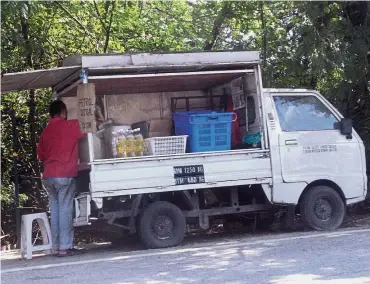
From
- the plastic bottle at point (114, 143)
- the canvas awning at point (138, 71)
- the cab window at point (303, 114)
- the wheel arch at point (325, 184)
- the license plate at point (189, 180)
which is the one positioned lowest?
the wheel arch at point (325, 184)

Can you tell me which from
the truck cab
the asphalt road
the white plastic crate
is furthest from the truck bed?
the asphalt road

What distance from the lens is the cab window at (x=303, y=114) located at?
959 cm

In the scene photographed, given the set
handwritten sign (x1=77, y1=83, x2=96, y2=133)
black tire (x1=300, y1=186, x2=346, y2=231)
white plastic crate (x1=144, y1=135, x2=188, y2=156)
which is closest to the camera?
handwritten sign (x1=77, y1=83, x2=96, y2=133)

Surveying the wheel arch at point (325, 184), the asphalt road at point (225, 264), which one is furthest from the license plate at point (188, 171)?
the wheel arch at point (325, 184)

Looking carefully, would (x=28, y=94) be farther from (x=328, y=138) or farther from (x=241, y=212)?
(x=328, y=138)

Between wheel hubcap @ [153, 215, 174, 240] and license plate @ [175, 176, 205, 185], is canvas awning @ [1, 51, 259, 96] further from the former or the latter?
wheel hubcap @ [153, 215, 174, 240]

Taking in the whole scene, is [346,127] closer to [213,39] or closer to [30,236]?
[213,39]

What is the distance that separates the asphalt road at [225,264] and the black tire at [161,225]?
0.18 meters

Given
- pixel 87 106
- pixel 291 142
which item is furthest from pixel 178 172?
pixel 291 142

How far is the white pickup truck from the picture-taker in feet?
28.4

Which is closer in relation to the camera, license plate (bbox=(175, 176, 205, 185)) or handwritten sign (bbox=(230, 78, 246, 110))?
license plate (bbox=(175, 176, 205, 185))

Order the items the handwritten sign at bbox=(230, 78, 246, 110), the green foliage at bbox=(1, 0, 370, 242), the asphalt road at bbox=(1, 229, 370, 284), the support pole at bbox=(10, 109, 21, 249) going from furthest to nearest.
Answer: the green foliage at bbox=(1, 0, 370, 242) → the support pole at bbox=(10, 109, 21, 249) → the handwritten sign at bbox=(230, 78, 246, 110) → the asphalt road at bbox=(1, 229, 370, 284)

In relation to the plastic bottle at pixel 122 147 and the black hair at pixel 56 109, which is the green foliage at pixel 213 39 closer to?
the black hair at pixel 56 109

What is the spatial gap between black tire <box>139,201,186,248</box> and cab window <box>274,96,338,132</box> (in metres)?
2.03
